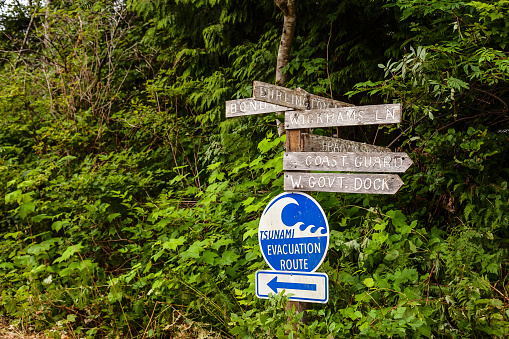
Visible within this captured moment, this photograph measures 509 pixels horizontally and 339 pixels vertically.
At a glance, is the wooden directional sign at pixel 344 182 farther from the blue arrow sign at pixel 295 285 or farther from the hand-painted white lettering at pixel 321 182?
the blue arrow sign at pixel 295 285

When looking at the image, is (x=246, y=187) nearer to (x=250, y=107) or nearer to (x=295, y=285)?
(x=250, y=107)

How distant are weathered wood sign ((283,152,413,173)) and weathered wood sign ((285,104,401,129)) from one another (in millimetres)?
213

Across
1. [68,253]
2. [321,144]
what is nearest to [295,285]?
[321,144]

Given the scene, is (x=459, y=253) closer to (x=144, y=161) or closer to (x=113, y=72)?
(x=144, y=161)

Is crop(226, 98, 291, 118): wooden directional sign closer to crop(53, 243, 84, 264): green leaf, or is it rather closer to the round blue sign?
the round blue sign

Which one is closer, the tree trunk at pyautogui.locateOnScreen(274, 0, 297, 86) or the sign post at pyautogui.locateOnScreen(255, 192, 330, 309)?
the sign post at pyautogui.locateOnScreen(255, 192, 330, 309)

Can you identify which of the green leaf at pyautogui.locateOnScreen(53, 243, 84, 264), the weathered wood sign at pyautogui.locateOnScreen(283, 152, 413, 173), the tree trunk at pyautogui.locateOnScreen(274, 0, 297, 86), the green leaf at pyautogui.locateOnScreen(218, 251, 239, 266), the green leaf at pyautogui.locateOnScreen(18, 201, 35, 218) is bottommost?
the green leaf at pyautogui.locateOnScreen(53, 243, 84, 264)

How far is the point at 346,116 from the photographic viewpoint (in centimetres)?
308

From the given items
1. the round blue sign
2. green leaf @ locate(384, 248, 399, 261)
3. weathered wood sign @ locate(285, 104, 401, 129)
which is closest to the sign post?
the round blue sign

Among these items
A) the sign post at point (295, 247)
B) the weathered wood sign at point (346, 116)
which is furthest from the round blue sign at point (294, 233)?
the weathered wood sign at point (346, 116)

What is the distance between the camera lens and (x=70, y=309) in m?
4.62

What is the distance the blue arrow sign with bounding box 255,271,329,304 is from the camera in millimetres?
2986

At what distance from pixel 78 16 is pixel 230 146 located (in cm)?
465

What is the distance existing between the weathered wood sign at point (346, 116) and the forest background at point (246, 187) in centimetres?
104
